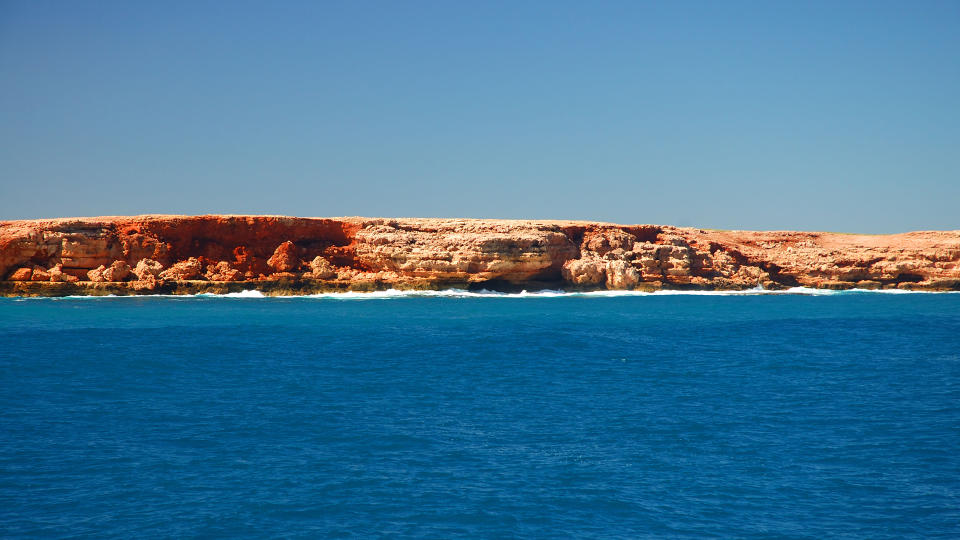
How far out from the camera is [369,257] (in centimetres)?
6172

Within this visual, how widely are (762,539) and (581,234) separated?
173 feet

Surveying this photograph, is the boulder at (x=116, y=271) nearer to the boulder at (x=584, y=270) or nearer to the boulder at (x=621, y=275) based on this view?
the boulder at (x=584, y=270)

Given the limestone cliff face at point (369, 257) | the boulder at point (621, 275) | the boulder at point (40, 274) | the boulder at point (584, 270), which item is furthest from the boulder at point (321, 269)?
the boulder at point (621, 275)

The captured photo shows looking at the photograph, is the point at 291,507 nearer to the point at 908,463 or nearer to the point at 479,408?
the point at 479,408

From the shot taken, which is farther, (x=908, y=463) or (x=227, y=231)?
(x=227, y=231)

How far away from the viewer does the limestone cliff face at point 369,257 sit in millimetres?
57906

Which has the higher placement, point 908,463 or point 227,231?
point 227,231

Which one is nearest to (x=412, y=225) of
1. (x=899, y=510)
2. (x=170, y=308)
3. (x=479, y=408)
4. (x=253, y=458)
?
(x=170, y=308)

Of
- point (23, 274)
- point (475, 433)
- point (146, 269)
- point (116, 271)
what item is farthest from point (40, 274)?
point (475, 433)

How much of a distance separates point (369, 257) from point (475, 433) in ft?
143

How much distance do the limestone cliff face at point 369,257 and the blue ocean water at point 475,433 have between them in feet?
68.8

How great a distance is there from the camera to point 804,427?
65.5 ft

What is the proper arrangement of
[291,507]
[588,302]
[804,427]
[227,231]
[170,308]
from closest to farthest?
[291,507] < [804,427] < [170,308] < [588,302] < [227,231]

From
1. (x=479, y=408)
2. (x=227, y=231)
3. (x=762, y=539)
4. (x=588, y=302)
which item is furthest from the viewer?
(x=227, y=231)
